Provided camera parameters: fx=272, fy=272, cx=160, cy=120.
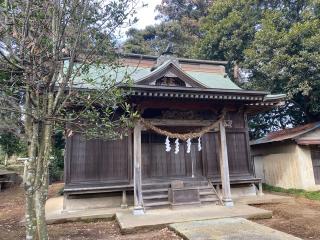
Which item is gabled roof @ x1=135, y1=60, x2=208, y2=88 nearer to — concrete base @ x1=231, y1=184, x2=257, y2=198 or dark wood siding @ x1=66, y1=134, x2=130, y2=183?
dark wood siding @ x1=66, y1=134, x2=130, y2=183

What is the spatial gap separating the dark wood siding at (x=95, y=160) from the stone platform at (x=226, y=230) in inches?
144

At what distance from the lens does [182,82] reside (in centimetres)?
1091

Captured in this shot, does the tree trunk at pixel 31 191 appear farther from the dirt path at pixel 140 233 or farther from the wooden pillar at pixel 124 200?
the wooden pillar at pixel 124 200

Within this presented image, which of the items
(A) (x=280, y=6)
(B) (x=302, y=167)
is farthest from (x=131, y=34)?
(B) (x=302, y=167)

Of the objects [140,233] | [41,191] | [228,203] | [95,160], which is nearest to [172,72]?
[95,160]

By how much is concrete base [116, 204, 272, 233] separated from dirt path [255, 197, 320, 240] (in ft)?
1.48

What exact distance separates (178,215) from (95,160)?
3.64 metres

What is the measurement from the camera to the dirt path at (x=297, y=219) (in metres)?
6.75

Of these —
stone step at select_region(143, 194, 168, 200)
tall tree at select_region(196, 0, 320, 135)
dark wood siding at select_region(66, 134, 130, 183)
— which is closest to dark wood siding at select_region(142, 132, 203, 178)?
dark wood siding at select_region(66, 134, 130, 183)

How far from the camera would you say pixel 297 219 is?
26.1ft

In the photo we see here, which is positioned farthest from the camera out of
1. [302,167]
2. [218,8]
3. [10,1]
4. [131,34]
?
A: [131,34]

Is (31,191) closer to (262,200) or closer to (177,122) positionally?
(177,122)

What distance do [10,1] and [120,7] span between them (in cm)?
177

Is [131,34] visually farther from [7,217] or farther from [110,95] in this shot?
[110,95]
